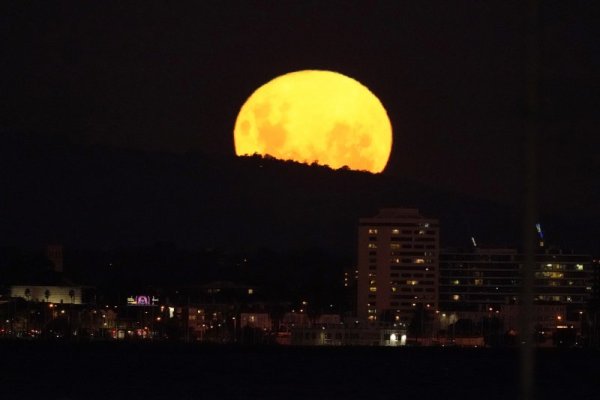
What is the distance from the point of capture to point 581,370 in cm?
9694

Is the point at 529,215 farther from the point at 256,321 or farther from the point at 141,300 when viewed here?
the point at 141,300

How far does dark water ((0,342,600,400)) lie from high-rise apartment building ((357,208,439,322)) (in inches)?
721

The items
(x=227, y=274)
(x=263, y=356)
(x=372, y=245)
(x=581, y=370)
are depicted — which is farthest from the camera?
(x=227, y=274)

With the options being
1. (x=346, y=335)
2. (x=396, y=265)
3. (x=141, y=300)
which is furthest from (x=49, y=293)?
(x=396, y=265)

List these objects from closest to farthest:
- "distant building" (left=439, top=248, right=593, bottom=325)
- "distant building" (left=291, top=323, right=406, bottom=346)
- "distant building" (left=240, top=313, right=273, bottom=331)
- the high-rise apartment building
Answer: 1. "distant building" (left=291, top=323, right=406, bottom=346)
2. "distant building" (left=240, top=313, right=273, bottom=331)
3. the high-rise apartment building
4. "distant building" (left=439, top=248, right=593, bottom=325)

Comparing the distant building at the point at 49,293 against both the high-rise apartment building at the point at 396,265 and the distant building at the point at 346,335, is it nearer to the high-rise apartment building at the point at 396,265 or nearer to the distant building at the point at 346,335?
the distant building at the point at 346,335

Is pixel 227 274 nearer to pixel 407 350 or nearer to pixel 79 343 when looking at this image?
pixel 407 350

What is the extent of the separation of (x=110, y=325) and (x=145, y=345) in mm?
3812

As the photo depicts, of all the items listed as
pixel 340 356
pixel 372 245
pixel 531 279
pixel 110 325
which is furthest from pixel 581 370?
pixel 531 279

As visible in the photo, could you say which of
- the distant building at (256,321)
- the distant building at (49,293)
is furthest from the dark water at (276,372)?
the distant building at (49,293)

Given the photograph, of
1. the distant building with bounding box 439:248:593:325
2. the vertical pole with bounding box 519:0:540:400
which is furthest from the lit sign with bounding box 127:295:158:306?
the vertical pole with bounding box 519:0:540:400

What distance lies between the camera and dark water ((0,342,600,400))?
2525 inches

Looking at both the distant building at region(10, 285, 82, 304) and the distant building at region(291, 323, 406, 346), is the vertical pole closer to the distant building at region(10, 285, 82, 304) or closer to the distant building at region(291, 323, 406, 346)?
the distant building at region(291, 323, 406, 346)

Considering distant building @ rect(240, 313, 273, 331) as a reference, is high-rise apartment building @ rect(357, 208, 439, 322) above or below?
above
